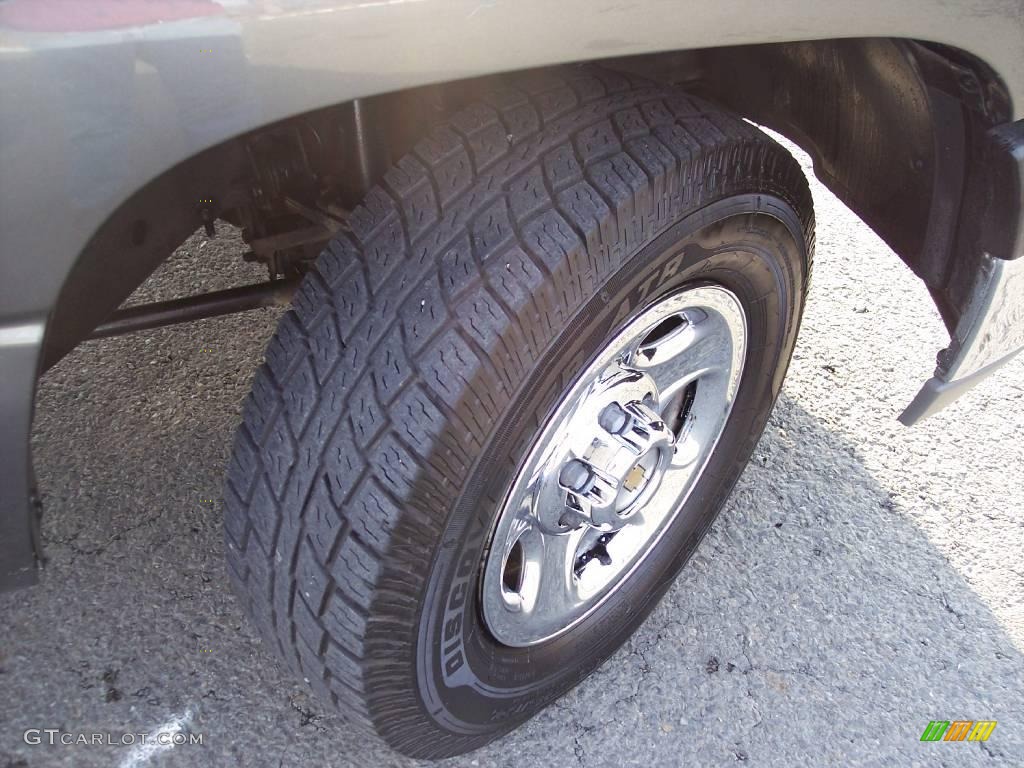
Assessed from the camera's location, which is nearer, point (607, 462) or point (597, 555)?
point (607, 462)

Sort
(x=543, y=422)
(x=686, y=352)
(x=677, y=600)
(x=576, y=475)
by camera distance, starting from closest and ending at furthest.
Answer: (x=543, y=422)
(x=576, y=475)
(x=686, y=352)
(x=677, y=600)

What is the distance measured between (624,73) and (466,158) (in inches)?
13.4

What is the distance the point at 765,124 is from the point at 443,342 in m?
0.99

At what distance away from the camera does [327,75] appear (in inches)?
35.4

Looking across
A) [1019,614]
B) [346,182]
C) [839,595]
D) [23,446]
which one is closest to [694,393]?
[839,595]

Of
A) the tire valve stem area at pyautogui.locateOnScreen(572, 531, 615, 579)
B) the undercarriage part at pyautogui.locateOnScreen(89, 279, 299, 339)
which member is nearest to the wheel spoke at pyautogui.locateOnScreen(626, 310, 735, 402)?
the tire valve stem area at pyautogui.locateOnScreen(572, 531, 615, 579)

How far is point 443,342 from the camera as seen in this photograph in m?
1.15

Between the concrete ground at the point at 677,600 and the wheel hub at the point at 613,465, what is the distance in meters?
0.27

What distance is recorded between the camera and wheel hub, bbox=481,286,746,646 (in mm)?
1476

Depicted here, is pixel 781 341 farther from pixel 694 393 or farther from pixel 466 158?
pixel 466 158

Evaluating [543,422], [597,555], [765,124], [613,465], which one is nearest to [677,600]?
[597,555]

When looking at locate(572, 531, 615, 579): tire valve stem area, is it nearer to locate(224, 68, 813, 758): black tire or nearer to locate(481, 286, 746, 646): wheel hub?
locate(481, 286, 746, 646): wheel hub

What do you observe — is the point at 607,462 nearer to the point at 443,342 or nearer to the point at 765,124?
the point at 443,342

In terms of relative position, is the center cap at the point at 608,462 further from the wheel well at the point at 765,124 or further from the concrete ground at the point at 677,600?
the wheel well at the point at 765,124
